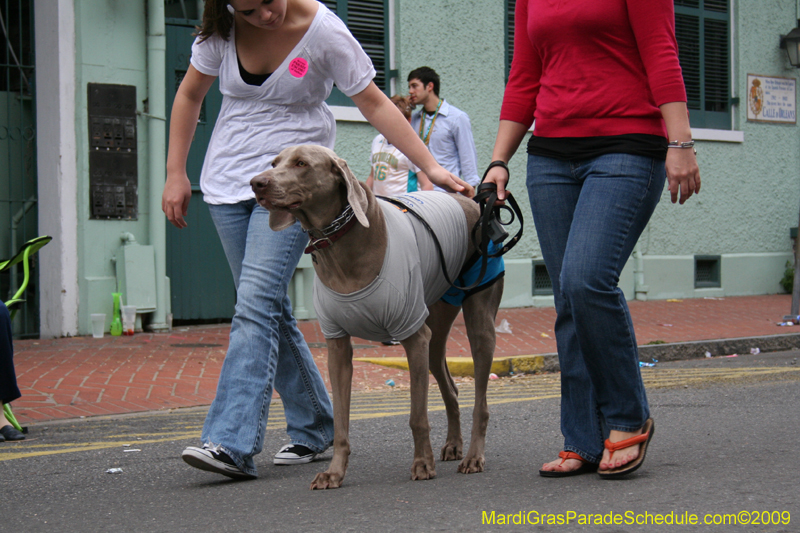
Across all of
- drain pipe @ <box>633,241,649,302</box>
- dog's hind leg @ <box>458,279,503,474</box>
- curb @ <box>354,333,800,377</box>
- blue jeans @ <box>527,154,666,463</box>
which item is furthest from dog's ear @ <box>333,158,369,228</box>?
drain pipe @ <box>633,241,649,302</box>

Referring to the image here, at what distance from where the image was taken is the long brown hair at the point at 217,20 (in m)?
3.55

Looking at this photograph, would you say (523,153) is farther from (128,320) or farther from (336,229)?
(336,229)

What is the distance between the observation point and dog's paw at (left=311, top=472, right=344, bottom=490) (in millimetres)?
3363

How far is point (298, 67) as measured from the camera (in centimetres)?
358

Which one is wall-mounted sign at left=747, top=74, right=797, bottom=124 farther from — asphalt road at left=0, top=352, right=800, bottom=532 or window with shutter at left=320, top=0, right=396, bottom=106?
asphalt road at left=0, top=352, right=800, bottom=532

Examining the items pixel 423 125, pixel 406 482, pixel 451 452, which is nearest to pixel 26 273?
pixel 451 452

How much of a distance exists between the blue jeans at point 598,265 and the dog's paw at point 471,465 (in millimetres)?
390

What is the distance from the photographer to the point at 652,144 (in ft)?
10.6

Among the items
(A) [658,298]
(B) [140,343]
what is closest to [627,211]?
(B) [140,343]

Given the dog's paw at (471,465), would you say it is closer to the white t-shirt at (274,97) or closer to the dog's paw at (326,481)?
the dog's paw at (326,481)

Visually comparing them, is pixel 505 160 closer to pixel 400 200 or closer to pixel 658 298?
pixel 400 200

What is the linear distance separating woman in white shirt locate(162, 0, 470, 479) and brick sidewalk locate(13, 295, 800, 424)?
2553mm

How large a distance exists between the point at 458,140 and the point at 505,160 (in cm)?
426

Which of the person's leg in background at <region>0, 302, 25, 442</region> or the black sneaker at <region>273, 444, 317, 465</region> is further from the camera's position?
the person's leg in background at <region>0, 302, 25, 442</region>
